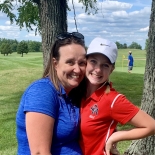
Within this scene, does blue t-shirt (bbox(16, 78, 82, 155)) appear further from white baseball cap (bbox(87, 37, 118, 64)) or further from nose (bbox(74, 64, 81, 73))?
white baseball cap (bbox(87, 37, 118, 64))

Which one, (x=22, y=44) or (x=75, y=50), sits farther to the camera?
(x=22, y=44)

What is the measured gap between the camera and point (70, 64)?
209cm

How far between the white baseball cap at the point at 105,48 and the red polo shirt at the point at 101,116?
9.8 inches

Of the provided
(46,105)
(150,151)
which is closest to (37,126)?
(46,105)

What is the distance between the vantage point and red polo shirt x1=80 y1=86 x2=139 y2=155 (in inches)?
82.3

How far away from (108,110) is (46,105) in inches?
18.7

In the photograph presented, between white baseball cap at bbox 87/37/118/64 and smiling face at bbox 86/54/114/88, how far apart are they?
0.04 meters

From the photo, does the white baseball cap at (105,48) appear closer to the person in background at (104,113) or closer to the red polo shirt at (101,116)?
the person in background at (104,113)

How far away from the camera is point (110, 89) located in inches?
87.0

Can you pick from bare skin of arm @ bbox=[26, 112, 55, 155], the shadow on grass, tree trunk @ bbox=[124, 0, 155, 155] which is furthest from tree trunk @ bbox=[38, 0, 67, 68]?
bare skin of arm @ bbox=[26, 112, 55, 155]

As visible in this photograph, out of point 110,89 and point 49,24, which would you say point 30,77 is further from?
point 110,89

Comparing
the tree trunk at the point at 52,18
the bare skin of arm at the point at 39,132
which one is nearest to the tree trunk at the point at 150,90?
the tree trunk at the point at 52,18

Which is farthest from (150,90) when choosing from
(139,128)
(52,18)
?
(139,128)

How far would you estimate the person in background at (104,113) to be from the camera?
82.8 inches
